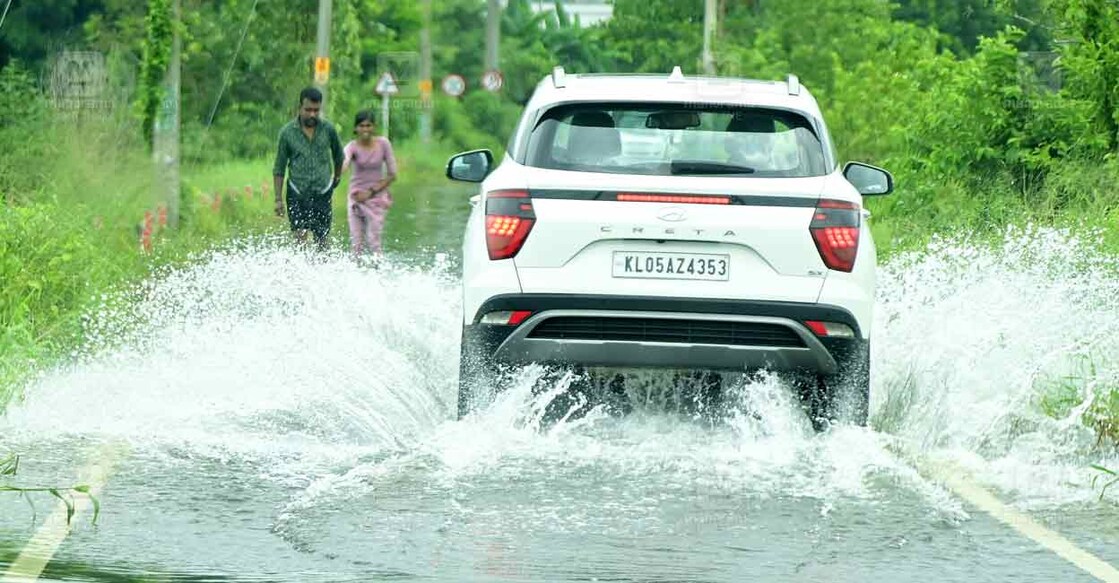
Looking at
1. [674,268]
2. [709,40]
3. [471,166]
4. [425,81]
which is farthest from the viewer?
[425,81]

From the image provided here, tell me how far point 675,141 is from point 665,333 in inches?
34.9

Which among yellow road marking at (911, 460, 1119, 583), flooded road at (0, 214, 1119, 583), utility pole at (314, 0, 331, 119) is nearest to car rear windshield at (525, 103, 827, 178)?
flooded road at (0, 214, 1119, 583)

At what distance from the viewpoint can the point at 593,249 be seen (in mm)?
9711

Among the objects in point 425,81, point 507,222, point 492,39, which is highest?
point 507,222

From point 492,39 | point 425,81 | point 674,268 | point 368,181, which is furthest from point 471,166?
point 492,39

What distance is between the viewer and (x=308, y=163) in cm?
1758

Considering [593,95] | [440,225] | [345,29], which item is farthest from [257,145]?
[593,95]

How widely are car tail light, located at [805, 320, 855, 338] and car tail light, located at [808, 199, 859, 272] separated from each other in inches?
9.5

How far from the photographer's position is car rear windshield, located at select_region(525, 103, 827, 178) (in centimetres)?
995

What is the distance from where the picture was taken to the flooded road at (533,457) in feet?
24.8

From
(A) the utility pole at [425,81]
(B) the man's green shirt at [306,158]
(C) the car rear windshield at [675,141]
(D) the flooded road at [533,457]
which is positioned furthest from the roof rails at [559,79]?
(A) the utility pole at [425,81]

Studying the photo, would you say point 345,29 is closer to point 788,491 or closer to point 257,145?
point 257,145

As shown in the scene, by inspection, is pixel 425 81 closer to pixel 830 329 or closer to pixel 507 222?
pixel 507 222

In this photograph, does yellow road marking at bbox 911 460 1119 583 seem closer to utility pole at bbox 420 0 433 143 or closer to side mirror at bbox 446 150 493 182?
side mirror at bbox 446 150 493 182
